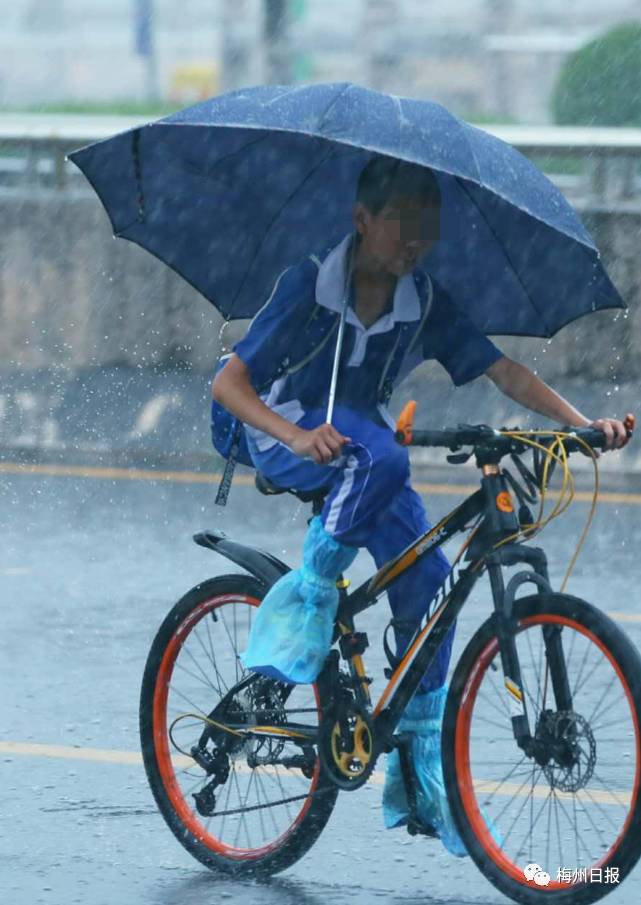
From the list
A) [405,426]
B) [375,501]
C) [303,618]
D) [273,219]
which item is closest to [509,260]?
[273,219]

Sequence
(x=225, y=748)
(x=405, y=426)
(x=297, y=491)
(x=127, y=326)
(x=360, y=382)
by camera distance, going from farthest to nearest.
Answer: (x=127, y=326), (x=225, y=748), (x=297, y=491), (x=360, y=382), (x=405, y=426)

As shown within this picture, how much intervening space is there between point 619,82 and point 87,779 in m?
18.7

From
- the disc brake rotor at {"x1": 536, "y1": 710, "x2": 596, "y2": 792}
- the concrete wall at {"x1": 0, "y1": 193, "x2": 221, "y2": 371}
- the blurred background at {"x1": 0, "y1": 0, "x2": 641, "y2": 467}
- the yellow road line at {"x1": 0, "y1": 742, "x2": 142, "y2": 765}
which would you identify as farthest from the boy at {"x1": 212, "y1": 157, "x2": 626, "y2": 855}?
the concrete wall at {"x1": 0, "y1": 193, "x2": 221, "y2": 371}

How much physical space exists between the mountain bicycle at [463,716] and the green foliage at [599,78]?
706 inches

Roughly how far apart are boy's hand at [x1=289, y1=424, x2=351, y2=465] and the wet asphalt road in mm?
1103

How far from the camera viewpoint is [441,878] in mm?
5012

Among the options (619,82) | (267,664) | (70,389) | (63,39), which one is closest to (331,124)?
(267,664)

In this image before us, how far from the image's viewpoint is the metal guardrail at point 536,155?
42.3 feet

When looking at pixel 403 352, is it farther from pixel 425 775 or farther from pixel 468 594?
pixel 425 775

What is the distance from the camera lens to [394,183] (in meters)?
4.55

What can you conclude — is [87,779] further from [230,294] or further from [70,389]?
[70,389]

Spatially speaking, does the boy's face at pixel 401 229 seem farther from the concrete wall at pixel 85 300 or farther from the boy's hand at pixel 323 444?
the concrete wall at pixel 85 300

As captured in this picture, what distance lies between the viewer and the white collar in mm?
4641

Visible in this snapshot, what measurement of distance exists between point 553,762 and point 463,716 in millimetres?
219
